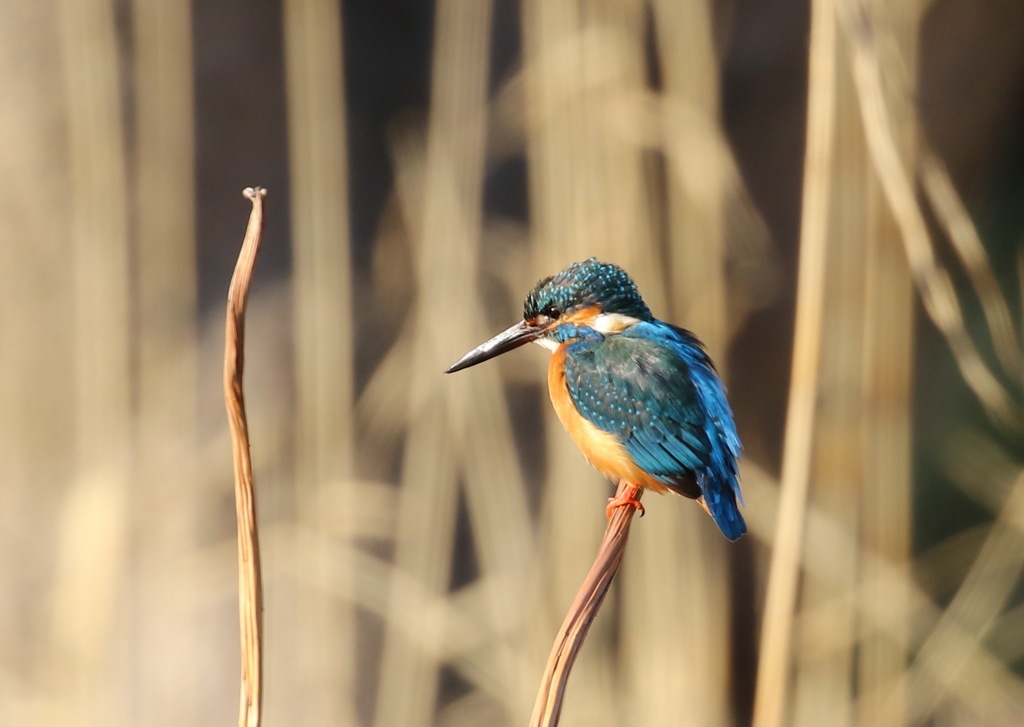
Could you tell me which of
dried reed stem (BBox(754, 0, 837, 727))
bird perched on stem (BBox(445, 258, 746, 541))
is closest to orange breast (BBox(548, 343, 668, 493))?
bird perched on stem (BBox(445, 258, 746, 541))

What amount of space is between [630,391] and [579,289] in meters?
0.09

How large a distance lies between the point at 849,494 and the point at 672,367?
584mm

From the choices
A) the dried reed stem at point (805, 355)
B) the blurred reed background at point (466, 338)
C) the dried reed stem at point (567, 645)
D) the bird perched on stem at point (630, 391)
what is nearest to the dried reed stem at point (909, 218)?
the blurred reed background at point (466, 338)

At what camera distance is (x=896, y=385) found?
3.57 ft

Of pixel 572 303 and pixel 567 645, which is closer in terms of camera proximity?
pixel 567 645

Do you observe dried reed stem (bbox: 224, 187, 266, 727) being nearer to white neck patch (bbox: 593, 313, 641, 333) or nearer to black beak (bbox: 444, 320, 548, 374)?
black beak (bbox: 444, 320, 548, 374)

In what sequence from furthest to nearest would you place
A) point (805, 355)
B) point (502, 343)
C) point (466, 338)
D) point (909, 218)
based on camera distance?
1. point (466, 338)
2. point (909, 218)
3. point (805, 355)
4. point (502, 343)

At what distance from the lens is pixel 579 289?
0.60 metres

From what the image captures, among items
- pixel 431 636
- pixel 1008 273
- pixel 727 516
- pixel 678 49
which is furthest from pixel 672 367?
pixel 1008 273

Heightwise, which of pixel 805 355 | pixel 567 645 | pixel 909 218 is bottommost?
pixel 567 645

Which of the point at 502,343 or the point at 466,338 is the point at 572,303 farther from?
the point at 466,338

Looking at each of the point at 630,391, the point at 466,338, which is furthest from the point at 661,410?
the point at 466,338

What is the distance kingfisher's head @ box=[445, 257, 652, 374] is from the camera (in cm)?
60

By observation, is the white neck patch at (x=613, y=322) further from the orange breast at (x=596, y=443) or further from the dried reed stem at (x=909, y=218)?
the dried reed stem at (x=909, y=218)
